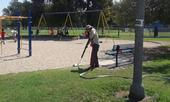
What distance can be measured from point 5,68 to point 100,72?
4574 mm

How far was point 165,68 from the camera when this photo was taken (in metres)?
16.8

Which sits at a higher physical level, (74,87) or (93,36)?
(93,36)

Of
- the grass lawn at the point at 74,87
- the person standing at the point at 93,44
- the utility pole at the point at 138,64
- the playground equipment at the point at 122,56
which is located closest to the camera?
the grass lawn at the point at 74,87

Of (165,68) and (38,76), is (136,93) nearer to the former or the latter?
(38,76)

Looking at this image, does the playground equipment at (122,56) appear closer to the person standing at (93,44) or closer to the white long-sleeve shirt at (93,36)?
the person standing at (93,44)

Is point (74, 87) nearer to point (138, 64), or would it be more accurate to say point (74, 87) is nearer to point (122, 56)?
point (138, 64)

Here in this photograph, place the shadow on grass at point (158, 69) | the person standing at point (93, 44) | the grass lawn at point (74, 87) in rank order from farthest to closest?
the person standing at point (93, 44) → the shadow on grass at point (158, 69) → the grass lawn at point (74, 87)

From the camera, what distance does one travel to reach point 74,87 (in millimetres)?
11469

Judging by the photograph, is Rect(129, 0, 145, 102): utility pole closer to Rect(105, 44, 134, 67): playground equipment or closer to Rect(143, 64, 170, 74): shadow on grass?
Rect(143, 64, 170, 74): shadow on grass

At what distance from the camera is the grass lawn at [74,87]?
10.5m

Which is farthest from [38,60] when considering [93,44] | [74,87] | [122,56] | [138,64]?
[138,64]

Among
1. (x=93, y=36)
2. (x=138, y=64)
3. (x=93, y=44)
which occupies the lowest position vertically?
(x=138, y=64)

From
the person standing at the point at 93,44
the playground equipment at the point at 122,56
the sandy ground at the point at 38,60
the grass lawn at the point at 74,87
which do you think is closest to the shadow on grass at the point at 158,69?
the grass lawn at the point at 74,87

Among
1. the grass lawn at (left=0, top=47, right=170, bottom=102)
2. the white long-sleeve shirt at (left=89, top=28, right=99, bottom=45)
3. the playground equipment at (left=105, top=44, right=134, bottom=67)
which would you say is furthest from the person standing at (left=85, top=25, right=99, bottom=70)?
the grass lawn at (left=0, top=47, right=170, bottom=102)
